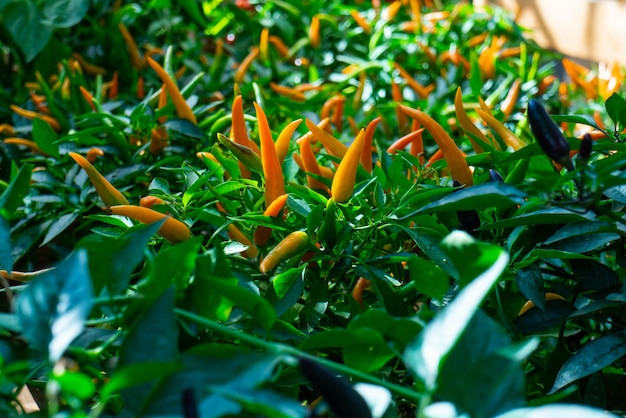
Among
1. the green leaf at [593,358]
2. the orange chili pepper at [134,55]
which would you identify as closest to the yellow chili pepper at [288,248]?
the green leaf at [593,358]

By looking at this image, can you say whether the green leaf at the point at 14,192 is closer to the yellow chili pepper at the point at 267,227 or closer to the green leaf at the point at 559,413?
the yellow chili pepper at the point at 267,227

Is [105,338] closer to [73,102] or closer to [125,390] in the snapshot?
[125,390]

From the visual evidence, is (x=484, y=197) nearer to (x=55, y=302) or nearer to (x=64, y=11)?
(x=55, y=302)

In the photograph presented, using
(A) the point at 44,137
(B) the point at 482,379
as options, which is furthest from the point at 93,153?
(B) the point at 482,379

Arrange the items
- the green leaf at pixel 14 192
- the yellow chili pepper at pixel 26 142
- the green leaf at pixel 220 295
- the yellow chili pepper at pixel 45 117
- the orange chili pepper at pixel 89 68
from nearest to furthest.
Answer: the green leaf at pixel 220 295
the green leaf at pixel 14 192
the yellow chili pepper at pixel 26 142
the yellow chili pepper at pixel 45 117
the orange chili pepper at pixel 89 68

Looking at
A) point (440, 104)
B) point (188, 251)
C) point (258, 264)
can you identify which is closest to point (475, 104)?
point (440, 104)

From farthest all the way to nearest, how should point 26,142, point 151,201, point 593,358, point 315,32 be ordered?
point 315,32 < point 26,142 < point 151,201 < point 593,358
